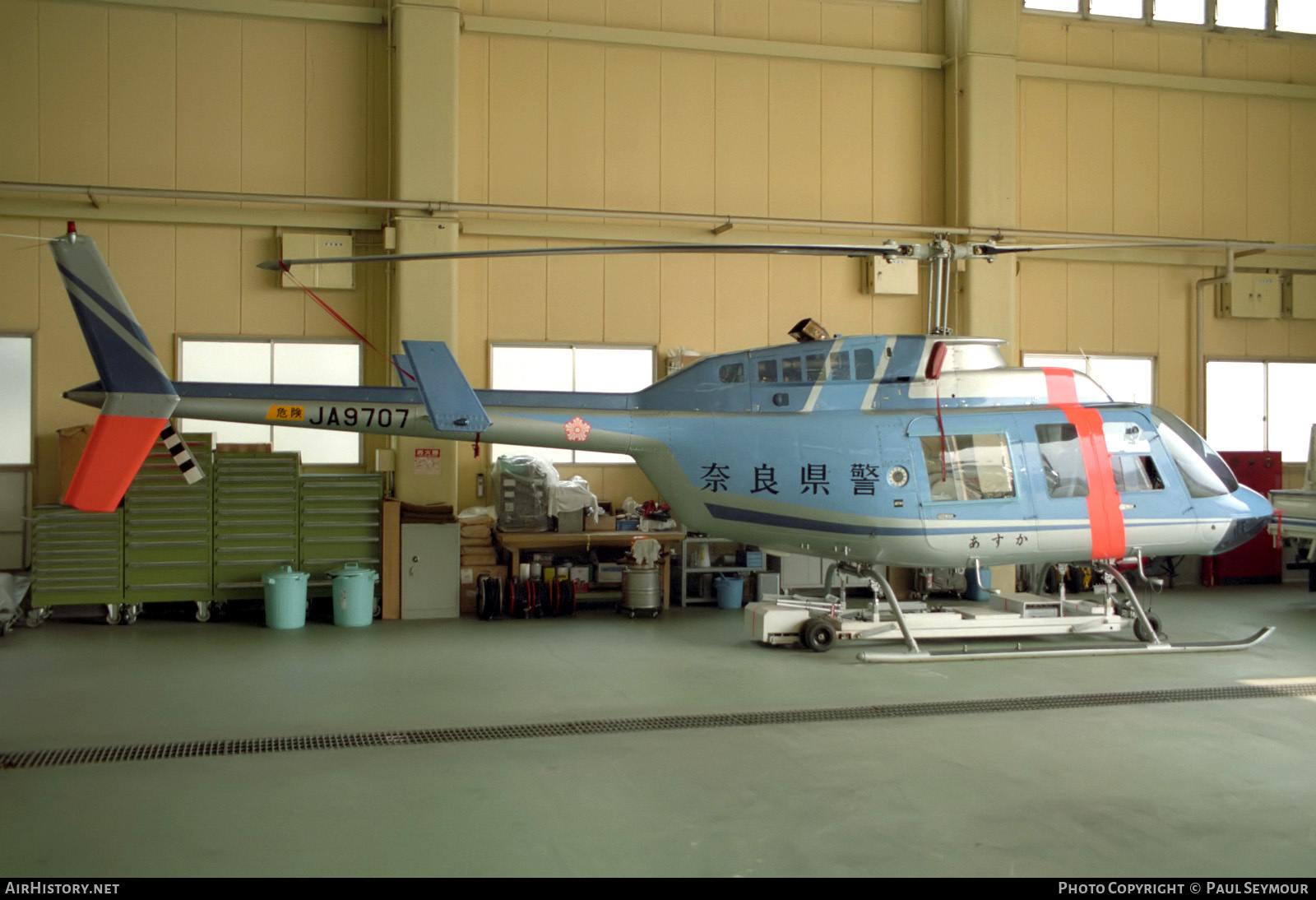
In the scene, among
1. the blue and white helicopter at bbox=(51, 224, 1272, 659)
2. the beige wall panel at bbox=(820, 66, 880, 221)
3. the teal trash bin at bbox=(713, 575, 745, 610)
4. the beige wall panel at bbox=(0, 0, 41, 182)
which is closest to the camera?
the blue and white helicopter at bbox=(51, 224, 1272, 659)

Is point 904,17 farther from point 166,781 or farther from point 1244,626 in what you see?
point 166,781

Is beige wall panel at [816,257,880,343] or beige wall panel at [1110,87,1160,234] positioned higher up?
beige wall panel at [1110,87,1160,234]

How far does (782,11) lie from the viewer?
1094 centimetres

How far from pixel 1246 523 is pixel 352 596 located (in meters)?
7.14

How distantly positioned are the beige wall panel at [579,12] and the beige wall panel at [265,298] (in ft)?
11.8

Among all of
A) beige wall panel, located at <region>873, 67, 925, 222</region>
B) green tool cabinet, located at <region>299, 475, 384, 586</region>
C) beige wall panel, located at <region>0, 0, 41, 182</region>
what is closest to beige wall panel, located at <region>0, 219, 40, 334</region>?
beige wall panel, located at <region>0, 0, 41, 182</region>

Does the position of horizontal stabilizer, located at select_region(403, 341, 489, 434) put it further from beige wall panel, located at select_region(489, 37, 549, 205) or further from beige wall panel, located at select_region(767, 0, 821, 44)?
beige wall panel, located at select_region(767, 0, 821, 44)

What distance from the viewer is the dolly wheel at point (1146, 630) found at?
7668 mm

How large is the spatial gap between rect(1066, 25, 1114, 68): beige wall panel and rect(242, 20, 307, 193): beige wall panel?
27.4ft

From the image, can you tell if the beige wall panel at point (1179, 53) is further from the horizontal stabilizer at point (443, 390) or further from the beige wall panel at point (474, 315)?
the horizontal stabilizer at point (443, 390)

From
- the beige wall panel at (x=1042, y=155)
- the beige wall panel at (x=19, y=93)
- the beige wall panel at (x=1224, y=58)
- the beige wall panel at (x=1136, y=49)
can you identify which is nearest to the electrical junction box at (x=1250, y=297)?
the beige wall panel at (x=1042, y=155)

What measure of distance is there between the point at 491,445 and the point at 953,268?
529 cm

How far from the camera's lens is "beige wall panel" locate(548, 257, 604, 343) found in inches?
407

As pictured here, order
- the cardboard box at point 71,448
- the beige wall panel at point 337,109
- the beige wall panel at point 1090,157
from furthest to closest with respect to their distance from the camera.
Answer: the beige wall panel at point 1090,157 → the beige wall panel at point 337,109 → the cardboard box at point 71,448
